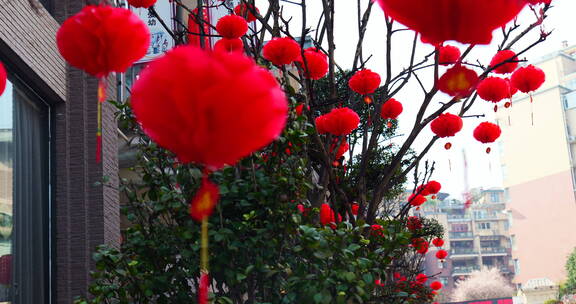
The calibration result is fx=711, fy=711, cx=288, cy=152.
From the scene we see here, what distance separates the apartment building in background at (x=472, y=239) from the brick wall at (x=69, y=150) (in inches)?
3350

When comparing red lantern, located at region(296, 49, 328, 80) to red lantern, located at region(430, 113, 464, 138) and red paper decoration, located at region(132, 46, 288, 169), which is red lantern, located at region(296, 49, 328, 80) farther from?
red paper decoration, located at region(132, 46, 288, 169)

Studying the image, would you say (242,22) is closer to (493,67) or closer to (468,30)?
(493,67)

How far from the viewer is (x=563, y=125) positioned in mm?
76000

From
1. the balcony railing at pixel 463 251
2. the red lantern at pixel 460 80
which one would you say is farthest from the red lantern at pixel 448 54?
the balcony railing at pixel 463 251

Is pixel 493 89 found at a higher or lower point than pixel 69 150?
higher

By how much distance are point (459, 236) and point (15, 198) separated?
96.6 m

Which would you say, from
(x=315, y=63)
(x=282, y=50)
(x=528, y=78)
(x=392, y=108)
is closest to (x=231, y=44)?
(x=315, y=63)

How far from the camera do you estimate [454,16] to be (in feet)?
7.65

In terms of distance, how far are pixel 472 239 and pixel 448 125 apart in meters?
96.5

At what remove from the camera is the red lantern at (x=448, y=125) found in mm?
6258

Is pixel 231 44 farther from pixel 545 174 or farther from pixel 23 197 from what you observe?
pixel 545 174

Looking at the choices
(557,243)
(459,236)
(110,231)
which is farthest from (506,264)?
(110,231)

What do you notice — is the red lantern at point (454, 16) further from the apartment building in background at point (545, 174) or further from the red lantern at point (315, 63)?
the apartment building in background at point (545, 174)

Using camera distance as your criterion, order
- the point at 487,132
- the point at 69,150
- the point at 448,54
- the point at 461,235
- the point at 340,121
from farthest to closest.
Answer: the point at 461,235
the point at 69,150
the point at 487,132
the point at 448,54
the point at 340,121
